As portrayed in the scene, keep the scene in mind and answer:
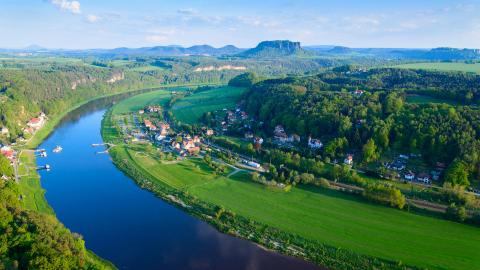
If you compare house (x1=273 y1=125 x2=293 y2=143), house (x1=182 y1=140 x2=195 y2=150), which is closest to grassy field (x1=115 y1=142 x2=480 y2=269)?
house (x1=182 y1=140 x2=195 y2=150)

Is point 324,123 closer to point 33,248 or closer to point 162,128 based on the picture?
point 162,128

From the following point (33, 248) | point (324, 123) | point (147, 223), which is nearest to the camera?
point (33, 248)

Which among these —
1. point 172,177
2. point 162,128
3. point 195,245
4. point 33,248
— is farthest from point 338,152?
point 33,248

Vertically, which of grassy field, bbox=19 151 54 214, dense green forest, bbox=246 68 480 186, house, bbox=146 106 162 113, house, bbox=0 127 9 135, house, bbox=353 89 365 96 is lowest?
grassy field, bbox=19 151 54 214

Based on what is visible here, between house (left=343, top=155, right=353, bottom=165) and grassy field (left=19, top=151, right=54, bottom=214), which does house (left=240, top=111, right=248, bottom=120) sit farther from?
grassy field (left=19, top=151, right=54, bottom=214)

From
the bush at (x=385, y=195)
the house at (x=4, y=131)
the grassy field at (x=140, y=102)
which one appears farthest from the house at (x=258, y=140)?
the grassy field at (x=140, y=102)

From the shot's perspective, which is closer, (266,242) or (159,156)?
(266,242)
